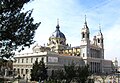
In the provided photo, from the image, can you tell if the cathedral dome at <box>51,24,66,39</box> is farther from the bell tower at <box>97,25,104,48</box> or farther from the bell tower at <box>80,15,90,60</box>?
the bell tower at <box>97,25,104,48</box>

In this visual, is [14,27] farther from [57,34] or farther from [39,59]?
[57,34]

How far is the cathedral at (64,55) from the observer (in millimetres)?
81062

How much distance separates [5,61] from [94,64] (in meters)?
96.1

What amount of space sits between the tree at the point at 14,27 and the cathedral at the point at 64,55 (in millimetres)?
65559

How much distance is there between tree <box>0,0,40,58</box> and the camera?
10.8m

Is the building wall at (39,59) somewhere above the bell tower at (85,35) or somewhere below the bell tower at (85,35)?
below

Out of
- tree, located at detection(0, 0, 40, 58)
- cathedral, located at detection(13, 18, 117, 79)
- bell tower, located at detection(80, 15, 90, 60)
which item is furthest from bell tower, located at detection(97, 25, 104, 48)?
tree, located at detection(0, 0, 40, 58)

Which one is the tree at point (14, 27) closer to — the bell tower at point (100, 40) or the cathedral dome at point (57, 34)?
the cathedral dome at point (57, 34)

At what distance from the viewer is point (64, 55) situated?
8631cm

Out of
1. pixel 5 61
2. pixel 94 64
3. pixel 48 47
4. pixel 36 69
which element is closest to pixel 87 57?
pixel 94 64

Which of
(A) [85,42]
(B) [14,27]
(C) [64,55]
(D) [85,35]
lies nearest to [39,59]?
(C) [64,55]

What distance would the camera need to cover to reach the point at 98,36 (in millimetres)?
115750

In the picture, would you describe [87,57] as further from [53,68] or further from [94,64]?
[53,68]

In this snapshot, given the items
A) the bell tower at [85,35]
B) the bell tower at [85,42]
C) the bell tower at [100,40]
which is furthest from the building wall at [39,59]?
the bell tower at [100,40]
